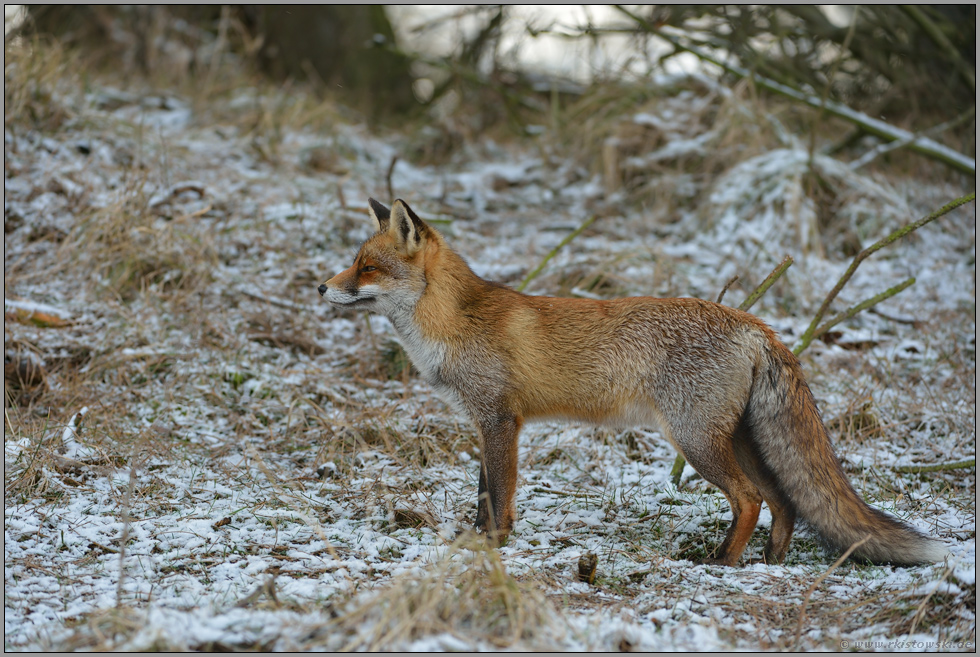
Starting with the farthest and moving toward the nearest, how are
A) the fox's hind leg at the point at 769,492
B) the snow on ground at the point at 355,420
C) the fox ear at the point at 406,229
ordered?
the fox ear at the point at 406,229 → the fox's hind leg at the point at 769,492 → the snow on ground at the point at 355,420

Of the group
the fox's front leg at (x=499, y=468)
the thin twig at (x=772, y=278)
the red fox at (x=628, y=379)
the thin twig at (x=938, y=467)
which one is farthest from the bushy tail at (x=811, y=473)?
the thin twig at (x=938, y=467)

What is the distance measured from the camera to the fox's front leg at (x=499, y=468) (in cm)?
397

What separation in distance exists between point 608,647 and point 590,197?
7.03 metres

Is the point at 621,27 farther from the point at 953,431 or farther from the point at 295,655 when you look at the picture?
the point at 295,655

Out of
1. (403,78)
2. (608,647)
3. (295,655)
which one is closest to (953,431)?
(608,647)

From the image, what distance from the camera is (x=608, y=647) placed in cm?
268

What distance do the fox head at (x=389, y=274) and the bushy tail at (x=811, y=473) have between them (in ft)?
6.59

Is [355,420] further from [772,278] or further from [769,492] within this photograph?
[772,278]

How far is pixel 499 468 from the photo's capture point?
13.1 ft

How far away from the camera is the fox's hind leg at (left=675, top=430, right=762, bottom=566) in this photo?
371cm

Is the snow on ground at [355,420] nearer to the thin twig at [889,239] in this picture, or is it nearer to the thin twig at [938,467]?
the thin twig at [938,467]

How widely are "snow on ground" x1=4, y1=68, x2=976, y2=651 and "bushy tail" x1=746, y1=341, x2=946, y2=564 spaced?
15 cm

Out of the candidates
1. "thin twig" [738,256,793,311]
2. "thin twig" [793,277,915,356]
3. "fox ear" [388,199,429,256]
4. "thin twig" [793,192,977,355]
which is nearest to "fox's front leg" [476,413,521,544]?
"fox ear" [388,199,429,256]

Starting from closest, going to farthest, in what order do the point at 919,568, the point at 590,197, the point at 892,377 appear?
the point at 919,568 → the point at 892,377 → the point at 590,197
